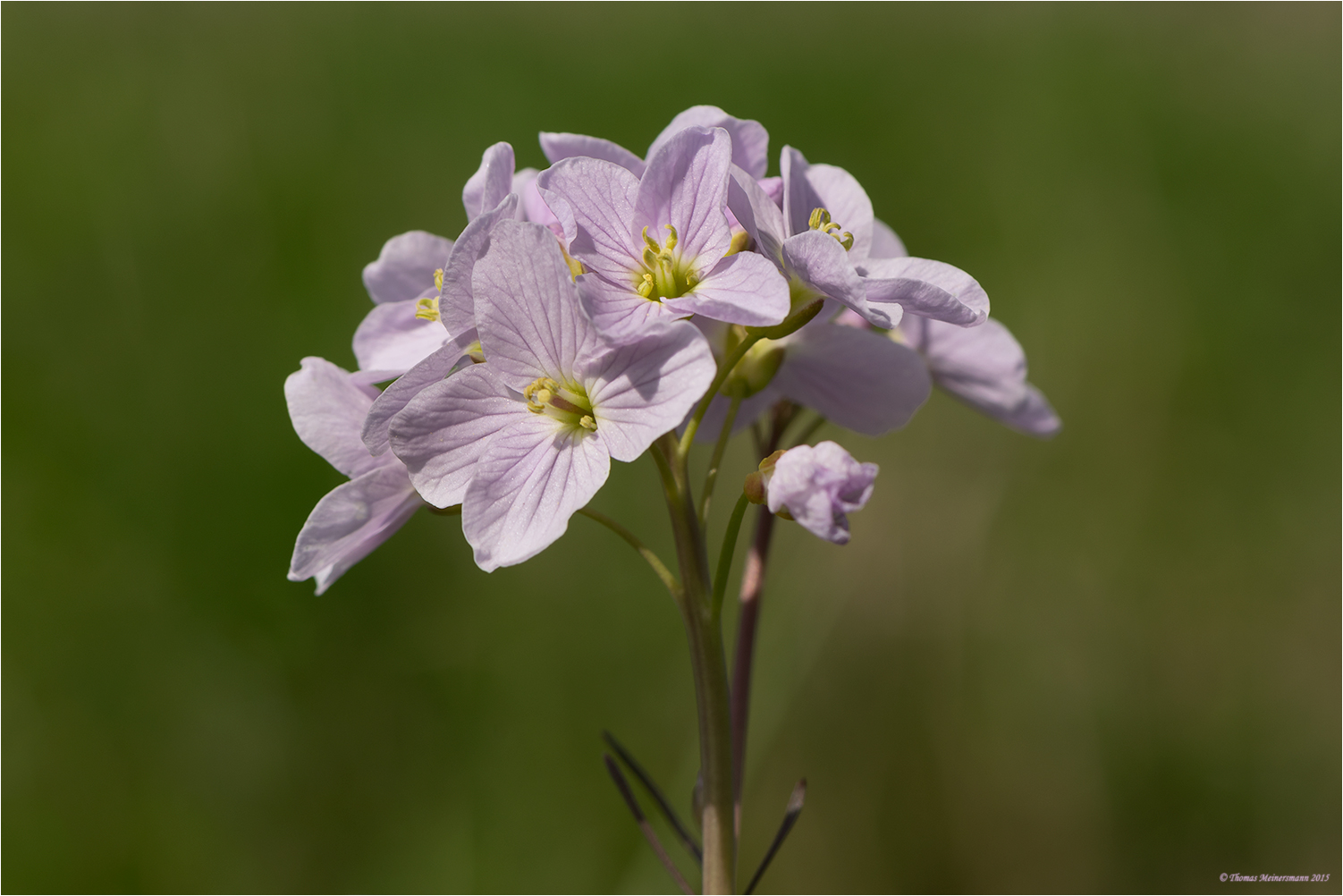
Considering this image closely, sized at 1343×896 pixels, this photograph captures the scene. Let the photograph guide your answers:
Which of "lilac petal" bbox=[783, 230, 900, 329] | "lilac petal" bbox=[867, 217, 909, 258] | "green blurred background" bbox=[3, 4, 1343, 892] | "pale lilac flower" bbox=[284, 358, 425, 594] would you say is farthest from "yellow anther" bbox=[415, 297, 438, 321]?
"green blurred background" bbox=[3, 4, 1343, 892]

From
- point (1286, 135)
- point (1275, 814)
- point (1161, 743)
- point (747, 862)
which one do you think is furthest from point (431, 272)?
point (1286, 135)

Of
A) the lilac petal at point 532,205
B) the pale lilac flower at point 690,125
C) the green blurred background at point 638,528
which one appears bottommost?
the green blurred background at point 638,528

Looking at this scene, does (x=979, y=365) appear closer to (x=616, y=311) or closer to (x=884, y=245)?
(x=884, y=245)

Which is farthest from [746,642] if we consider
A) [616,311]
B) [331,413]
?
[331,413]

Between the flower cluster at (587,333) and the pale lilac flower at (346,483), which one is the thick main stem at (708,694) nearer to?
the flower cluster at (587,333)

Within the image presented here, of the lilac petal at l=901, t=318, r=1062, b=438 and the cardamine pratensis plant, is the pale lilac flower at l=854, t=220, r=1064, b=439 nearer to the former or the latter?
the lilac petal at l=901, t=318, r=1062, b=438

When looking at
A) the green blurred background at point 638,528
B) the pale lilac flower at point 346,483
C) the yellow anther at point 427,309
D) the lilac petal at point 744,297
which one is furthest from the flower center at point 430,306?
the green blurred background at point 638,528
